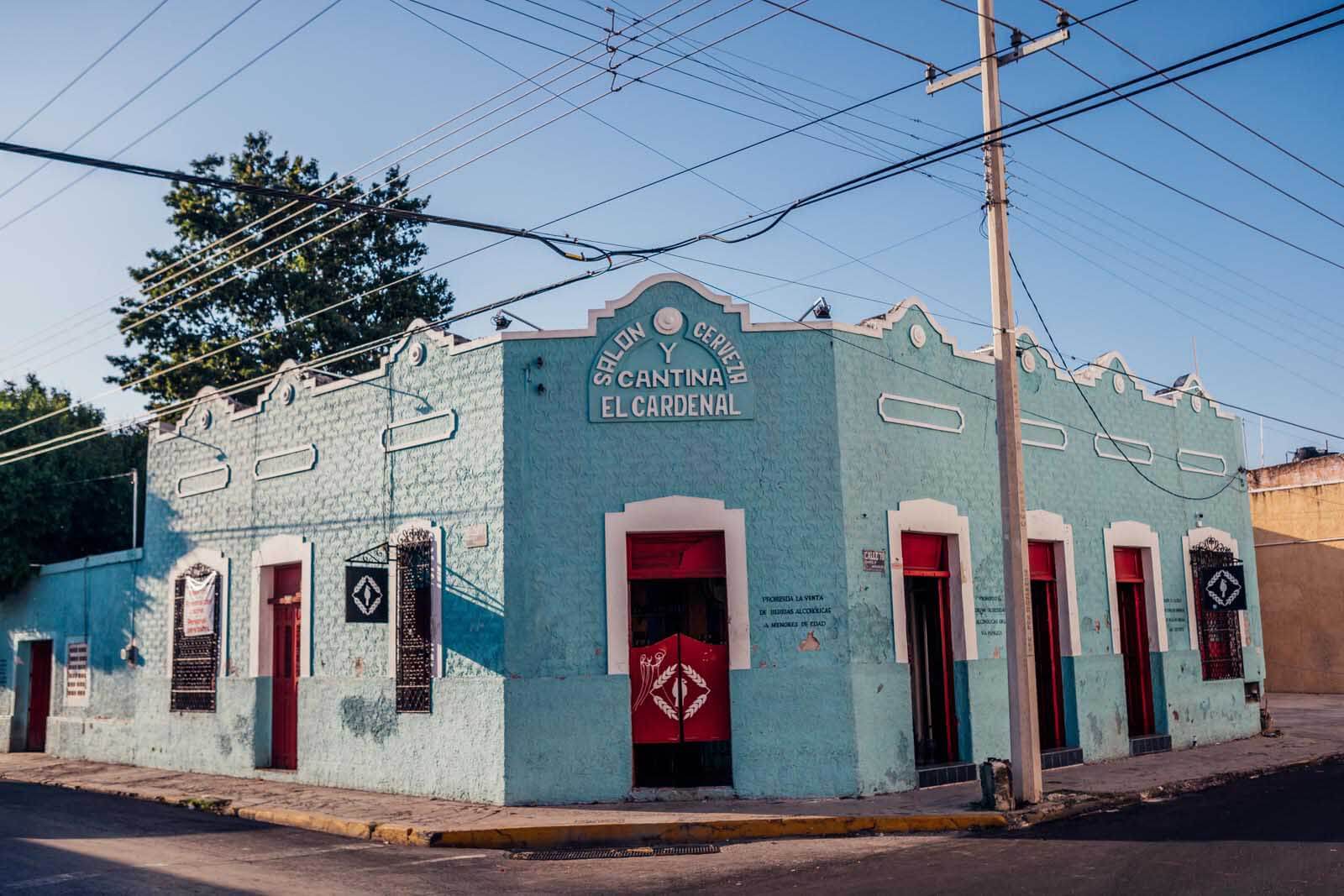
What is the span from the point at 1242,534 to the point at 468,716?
15464mm

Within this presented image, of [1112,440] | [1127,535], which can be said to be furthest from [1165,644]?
[1112,440]

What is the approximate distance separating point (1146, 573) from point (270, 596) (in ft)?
47.2

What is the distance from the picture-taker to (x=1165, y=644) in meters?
18.8

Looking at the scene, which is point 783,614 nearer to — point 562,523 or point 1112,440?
point 562,523

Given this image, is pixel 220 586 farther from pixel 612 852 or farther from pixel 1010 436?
pixel 1010 436

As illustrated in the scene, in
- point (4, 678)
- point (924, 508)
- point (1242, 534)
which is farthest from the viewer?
point (4, 678)

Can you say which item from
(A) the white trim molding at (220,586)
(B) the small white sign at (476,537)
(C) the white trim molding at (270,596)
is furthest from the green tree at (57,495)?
(B) the small white sign at (476,537)

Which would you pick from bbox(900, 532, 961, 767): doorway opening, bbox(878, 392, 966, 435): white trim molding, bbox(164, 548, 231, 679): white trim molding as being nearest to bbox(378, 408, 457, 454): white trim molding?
bbox(164, 548, 231, 679): white trim molding

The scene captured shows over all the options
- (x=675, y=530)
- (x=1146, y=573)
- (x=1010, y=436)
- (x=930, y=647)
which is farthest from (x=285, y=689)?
(x=1146, y=573)

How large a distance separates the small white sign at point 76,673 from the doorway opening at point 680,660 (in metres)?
12.8

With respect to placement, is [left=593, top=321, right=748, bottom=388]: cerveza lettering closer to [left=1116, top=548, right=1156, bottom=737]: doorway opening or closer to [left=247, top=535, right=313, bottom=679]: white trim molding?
[left=247, top=535, right=313, bottom=679]: white trim molding

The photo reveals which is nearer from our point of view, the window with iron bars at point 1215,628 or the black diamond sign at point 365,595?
the black diamond sign at point 365,595

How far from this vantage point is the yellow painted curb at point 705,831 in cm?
1173

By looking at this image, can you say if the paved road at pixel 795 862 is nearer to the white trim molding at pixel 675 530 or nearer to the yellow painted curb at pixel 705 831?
the yellow painted curb at pixel 705 831
